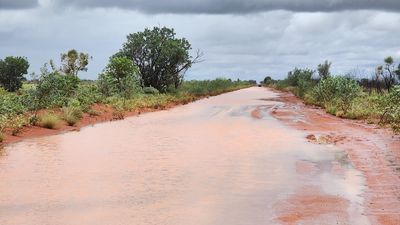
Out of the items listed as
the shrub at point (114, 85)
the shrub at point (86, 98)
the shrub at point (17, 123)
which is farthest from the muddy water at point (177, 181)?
the shrub at point (114, 85)

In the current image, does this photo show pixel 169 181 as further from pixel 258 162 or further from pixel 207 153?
pixel 207 153

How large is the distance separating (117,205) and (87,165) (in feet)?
16.4

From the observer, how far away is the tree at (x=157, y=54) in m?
50.7

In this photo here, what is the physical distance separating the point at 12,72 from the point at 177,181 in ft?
168

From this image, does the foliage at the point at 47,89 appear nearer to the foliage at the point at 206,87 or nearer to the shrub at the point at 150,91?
the shrub at the point at 150,91

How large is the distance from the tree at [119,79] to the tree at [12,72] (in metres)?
20.6

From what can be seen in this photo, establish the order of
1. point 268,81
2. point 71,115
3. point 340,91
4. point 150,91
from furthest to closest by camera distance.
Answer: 1. point 268,81
2. point 150,91
3. point 340,91
4. point 71,115

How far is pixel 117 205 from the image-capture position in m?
10.5

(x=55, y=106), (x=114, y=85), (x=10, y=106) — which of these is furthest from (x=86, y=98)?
(x=10, y=106)

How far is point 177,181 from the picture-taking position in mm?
12875

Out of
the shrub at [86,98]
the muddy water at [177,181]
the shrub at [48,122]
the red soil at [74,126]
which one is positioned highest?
the shrub at [86,98]

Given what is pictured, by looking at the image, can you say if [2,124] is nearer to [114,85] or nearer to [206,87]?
[114,85]

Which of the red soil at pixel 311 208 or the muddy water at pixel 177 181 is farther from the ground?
the muddy water at pixel 177 181

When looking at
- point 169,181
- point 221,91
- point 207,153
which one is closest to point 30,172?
point 169,181
